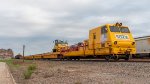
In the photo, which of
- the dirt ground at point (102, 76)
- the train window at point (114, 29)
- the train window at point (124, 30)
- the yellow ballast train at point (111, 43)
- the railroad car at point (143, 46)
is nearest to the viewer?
the dirt ground at point (102, 76)

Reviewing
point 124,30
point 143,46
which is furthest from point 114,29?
point 143,46

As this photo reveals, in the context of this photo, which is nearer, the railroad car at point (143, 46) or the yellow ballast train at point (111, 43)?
the yellow ballast train at point (111, 43)

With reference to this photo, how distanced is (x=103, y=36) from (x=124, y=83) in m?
14.7

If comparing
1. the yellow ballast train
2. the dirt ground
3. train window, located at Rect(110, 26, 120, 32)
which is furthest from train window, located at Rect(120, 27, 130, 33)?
the dirt ground

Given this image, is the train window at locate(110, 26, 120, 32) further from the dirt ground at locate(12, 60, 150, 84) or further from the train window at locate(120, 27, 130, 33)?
the dirt ground at locate(12, 60, 150, 84)

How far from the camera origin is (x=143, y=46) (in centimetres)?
3288

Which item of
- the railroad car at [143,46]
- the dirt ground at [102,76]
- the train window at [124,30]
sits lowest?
the dirt ground at [102,76]

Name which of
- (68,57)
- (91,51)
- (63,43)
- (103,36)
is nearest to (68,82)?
(103,36)

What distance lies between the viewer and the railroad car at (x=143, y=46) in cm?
3181

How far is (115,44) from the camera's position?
24281 millimetres

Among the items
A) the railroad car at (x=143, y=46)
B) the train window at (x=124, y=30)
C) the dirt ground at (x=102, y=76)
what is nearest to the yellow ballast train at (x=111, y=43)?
the train window at (x=124, y=30)

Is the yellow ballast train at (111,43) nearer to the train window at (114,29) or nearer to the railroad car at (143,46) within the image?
the train window at (114,29)

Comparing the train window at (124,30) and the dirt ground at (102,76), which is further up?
the train window at (124,30)

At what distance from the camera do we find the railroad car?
3181 cm
